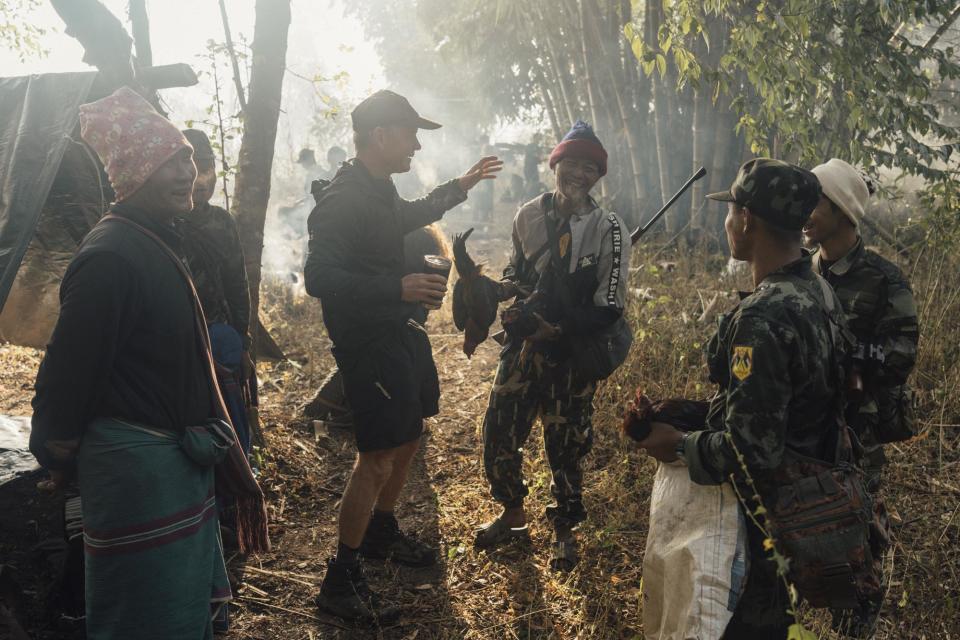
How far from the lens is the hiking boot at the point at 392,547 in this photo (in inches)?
138

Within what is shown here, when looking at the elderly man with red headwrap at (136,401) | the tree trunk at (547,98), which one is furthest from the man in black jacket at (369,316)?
the tree trunk at (547,98)

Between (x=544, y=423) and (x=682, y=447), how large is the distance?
5.19ft

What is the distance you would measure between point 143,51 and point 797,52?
5509mm

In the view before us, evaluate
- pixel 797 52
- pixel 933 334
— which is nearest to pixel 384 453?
pixel 797 52

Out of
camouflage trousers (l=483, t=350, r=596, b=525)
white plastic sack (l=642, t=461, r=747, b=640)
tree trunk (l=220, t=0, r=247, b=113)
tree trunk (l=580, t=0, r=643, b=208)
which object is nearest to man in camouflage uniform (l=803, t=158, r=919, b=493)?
white plastic sack (l=642, t=461, r=747, b=640)

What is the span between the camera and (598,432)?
183 inches

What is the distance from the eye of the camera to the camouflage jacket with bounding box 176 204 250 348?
353 cm

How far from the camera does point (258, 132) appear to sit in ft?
15.7

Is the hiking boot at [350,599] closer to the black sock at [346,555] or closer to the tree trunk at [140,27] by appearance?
the black sock at [346,555]

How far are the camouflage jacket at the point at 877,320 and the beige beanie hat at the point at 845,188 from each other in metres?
0.15

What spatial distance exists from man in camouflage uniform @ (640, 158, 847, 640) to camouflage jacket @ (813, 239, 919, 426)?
0.76 metres

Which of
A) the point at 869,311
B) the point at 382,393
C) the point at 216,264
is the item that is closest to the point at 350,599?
the point at 382,393

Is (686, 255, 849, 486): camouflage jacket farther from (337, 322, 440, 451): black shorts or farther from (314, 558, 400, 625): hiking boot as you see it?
(314, 558, 400, 625): hiking boot

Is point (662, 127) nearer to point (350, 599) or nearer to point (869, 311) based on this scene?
point (869, 311)
